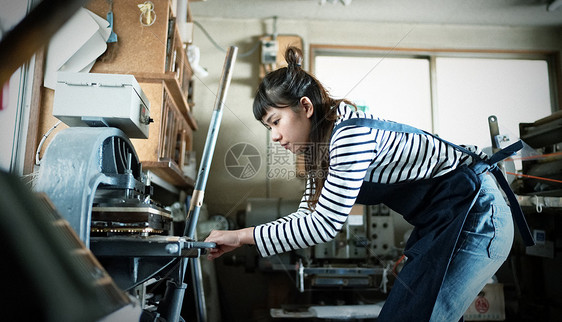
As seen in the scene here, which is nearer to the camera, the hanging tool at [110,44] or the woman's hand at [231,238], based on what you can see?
the woman's hand at [231,238]

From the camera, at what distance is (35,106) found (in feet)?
3.92

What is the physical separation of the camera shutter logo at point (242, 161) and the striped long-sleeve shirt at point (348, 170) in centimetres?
175

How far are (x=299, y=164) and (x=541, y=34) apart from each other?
6.75 ft

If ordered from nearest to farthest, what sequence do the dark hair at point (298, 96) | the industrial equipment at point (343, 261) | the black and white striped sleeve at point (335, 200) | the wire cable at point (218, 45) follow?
the black and white striped sleeve at point (335, 200), the dark hair at point (298, 96), the industrial equipment at point (343, 261), the wire cable at point (218, 45)

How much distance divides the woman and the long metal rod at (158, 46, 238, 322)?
13 centimetres

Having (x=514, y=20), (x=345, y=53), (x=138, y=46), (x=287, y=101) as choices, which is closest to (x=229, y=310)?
(x=138, y=46)

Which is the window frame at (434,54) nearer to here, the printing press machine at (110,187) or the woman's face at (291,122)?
the woman's face at (291,122)

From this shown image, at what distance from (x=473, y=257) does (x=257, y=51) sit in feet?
7.24

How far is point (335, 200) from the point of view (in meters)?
0.86

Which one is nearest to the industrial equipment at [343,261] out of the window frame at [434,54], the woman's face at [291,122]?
the woman's face at [291,122]

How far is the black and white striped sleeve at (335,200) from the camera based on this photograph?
852 millimetres

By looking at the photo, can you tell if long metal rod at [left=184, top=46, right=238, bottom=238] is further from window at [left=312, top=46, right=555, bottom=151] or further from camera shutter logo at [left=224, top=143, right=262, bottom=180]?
window at [left=312, top=46, right=555, bottom=151]

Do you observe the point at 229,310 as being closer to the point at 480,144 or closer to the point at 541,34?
the point at 480,144

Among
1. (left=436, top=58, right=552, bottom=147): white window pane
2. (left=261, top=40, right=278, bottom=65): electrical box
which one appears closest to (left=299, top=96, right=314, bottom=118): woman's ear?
(left=261, top=40, right=278, bottom=65): electrical box
